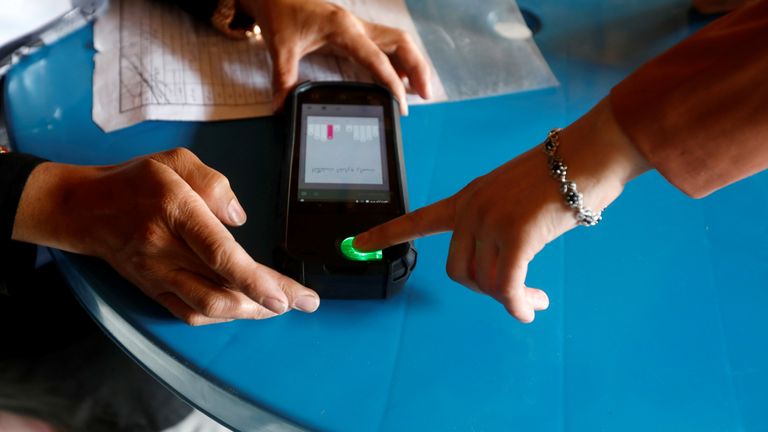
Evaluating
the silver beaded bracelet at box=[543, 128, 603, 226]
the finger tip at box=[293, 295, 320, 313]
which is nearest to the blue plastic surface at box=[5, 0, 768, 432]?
the finger tip at box=[293, 295, 320, 313]

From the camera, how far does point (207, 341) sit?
1.59 feet

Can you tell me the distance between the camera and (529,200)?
42 cm

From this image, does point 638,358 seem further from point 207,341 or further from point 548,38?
point 548,38

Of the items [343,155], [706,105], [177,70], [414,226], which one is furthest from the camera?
[177,70]

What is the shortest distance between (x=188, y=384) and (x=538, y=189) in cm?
30

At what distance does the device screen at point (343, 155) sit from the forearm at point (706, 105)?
0.72 ft

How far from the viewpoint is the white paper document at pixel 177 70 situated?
2.14ft

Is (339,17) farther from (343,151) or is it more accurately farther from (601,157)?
(601,157)

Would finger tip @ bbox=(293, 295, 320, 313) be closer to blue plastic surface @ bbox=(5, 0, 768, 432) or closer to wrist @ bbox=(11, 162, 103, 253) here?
blue plastic surface @ bbox=(5, 0, 768, 432)

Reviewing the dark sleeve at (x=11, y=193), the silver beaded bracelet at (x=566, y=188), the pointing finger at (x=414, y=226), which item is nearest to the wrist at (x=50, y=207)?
the dark sleeve at (x=11, y=193)

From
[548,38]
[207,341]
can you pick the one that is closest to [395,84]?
[548,38]

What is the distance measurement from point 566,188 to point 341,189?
203mm

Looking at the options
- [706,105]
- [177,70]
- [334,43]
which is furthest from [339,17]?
[706,105]

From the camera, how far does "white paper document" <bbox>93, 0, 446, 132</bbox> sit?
65cm
